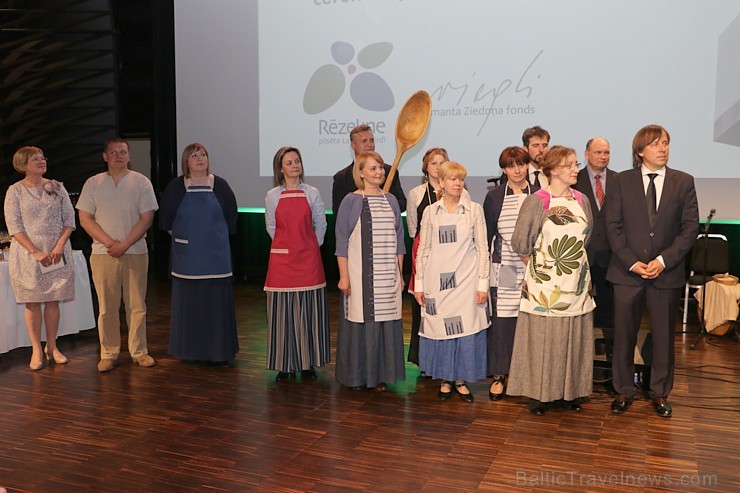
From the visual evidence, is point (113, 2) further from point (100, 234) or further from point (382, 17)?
point (100, 234)

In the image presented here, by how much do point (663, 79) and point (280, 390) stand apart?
395cm

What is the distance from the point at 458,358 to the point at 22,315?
10.1ft

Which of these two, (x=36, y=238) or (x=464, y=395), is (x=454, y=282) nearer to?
(x=464, y=395)

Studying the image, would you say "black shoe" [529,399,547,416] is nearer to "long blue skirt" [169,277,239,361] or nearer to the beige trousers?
"long blue skirt" [169,277,239,361]

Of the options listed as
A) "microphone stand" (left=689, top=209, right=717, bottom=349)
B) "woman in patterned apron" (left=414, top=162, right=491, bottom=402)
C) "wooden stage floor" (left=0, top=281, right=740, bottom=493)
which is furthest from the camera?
"microphone stand" (left=689, top=209, right=717, bottom=349)

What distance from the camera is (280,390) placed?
14.1ft

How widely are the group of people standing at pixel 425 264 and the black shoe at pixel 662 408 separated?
0.02m

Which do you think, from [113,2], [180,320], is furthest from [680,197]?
[113,2]

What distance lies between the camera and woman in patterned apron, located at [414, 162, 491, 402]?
12.9 ft

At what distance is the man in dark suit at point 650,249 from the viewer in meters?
3.72

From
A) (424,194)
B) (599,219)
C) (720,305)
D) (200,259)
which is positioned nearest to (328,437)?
(424,194)

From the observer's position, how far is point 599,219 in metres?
4.44

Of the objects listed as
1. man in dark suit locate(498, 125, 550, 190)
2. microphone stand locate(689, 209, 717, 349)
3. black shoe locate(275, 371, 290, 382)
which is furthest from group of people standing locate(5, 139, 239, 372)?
microphone stand locate(689, 209, 717, 349)

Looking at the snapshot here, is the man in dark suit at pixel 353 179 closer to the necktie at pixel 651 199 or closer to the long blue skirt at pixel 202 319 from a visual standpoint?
the long blue skirt at pixel 202 319
